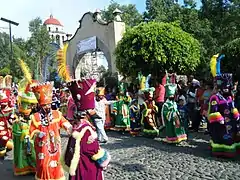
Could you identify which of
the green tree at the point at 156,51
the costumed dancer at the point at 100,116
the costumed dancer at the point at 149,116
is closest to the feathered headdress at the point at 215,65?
the costumed dancer at the point at 149,116

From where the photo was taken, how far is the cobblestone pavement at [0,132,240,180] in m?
6.15

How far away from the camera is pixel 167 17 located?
27.8m

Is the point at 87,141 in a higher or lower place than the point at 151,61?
lower

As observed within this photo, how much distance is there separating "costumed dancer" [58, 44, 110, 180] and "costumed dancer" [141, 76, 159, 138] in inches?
207

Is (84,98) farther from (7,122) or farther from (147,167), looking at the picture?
(7,122)

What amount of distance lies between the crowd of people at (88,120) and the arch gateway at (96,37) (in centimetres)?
1130

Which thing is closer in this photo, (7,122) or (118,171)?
(118,171)

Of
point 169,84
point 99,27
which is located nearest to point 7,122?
point 169,84

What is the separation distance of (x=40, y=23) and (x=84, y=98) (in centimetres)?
4644

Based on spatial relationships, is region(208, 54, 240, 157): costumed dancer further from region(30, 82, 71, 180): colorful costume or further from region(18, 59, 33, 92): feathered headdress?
region(18, 59, 33, 92): feathered headdress

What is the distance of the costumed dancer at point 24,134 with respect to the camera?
6.79 meters

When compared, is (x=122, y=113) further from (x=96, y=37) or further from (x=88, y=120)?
(x=96, y=37)

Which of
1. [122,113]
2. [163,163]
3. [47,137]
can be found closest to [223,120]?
[163,163]

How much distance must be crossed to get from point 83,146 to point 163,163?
2990 millimetres
